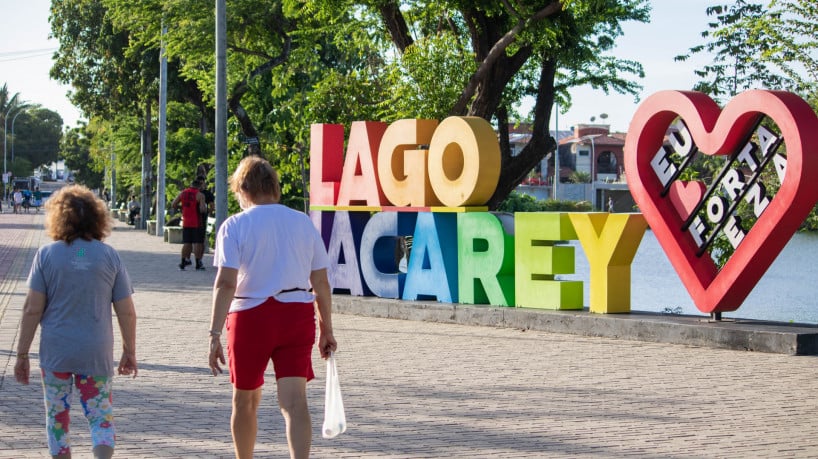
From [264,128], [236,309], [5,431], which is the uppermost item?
[264,128]

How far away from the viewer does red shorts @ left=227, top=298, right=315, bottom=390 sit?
19.1 feet

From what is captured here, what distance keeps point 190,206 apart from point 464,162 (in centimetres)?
890

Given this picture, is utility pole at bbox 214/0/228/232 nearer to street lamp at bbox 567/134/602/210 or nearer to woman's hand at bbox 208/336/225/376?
woman's hand at bbox 208/336/225/376

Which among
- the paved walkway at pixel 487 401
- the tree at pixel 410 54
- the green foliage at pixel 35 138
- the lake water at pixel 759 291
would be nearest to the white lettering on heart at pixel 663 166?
the paved walkway at pixel 487 401

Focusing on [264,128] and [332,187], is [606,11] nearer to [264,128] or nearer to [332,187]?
[332,187]

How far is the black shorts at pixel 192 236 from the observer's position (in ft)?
75.7

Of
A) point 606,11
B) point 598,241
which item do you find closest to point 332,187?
point 598,241

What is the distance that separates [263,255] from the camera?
587 cm

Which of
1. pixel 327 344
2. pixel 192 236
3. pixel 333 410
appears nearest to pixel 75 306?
pixel 327 344

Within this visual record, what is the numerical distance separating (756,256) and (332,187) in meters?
6.83

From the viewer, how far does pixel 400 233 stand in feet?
52.2

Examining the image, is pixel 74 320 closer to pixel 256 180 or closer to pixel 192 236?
pixel 256 180

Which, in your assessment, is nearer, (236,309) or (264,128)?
(236,309)

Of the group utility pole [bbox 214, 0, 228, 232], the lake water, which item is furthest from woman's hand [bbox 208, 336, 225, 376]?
utility pole [bbox 214, 0, 228, 232]
